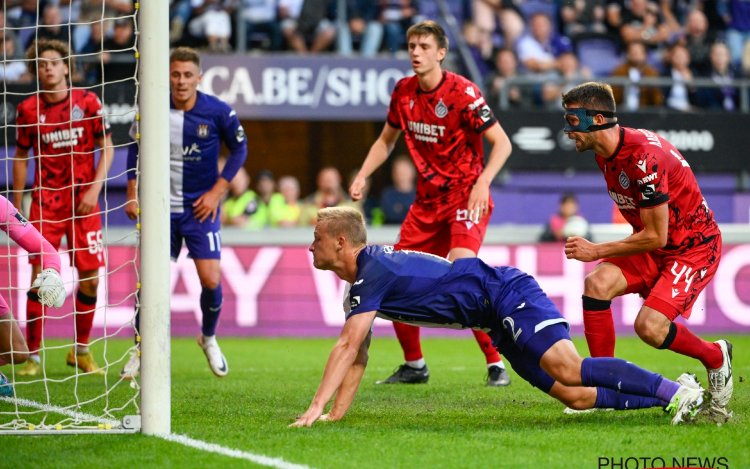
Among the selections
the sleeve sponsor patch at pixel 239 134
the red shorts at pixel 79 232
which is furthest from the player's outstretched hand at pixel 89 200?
the sleeve sponsor patch at pixel 239 134

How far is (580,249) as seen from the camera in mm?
6551

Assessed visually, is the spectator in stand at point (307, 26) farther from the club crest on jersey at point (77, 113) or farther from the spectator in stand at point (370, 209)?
the club crest on jersey at point (77, 113)

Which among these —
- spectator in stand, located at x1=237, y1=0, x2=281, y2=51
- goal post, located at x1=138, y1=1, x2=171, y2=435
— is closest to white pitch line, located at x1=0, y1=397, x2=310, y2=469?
goal post, located at x1=138, y1=1, x2=171, y2=435

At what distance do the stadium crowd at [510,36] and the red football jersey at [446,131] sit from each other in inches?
295

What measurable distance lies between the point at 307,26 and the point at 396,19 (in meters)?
1.39

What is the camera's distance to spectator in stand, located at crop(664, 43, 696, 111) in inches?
681

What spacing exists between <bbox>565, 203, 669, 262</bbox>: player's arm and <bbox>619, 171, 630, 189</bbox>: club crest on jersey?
19 centimetres

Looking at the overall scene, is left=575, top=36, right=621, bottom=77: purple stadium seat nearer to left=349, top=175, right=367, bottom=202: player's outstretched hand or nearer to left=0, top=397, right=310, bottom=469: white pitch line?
left=349, top=175, right=367, bottom=202: player's outstretched hand

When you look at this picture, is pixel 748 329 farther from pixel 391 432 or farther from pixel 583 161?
pixel 391 432

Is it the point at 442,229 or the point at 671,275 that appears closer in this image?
the point at 671,275

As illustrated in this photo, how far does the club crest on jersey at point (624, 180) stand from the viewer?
6738mm

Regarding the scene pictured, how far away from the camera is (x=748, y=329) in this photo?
14.2 meters

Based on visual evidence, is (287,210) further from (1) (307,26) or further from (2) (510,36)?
(2) (510,36)

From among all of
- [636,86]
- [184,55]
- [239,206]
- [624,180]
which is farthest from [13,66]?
[624,180]
